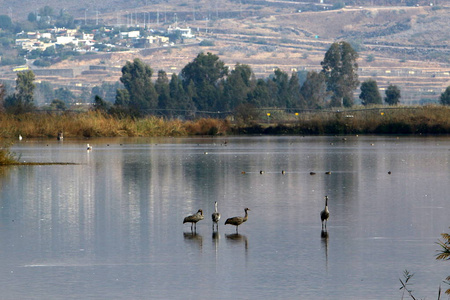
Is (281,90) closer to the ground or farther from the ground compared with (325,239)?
closer to the ground

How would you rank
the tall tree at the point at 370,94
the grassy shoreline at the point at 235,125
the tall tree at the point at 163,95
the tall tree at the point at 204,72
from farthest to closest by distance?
the tall tree at the point at 204,72, the tall tree at the point at 370,94, the tall tree at the point at 163,95, the grassy shoreline at the point at 235,125

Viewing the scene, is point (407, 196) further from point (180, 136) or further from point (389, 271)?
point (180, 136)

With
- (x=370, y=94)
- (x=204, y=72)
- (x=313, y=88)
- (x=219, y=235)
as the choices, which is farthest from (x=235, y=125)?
(x=313, y=88)

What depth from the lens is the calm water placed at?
44.7ft

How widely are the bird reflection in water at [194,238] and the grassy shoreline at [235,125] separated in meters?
52.0

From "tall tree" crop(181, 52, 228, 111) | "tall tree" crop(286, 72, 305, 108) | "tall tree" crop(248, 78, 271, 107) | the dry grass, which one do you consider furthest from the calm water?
"tall tree" crop(181, 52, 228, 111)

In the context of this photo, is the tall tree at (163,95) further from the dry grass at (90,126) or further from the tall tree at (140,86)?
the dry grass at (90,126)

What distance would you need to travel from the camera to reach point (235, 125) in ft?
275

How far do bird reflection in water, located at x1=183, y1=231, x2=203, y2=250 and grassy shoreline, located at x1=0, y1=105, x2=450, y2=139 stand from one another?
51953 mm

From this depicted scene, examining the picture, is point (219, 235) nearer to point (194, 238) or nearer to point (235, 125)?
point (194, 238)

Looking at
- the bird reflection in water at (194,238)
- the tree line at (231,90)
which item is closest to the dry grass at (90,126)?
the tree line at (231,90)

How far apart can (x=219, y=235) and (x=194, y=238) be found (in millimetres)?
610

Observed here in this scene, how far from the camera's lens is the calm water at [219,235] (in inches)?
536

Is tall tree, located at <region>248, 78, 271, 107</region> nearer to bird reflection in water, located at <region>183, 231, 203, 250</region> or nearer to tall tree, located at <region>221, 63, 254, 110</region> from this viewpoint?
tall tree, located at <region>221, 63, 254, 110</region>
